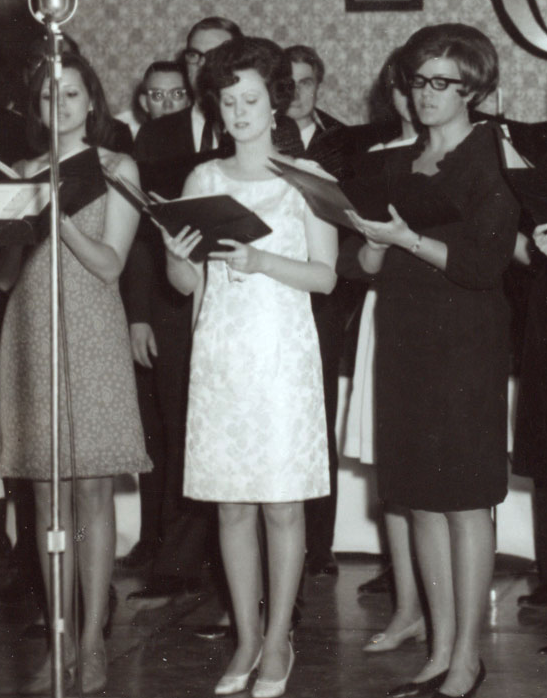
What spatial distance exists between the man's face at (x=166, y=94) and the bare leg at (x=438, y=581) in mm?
2056

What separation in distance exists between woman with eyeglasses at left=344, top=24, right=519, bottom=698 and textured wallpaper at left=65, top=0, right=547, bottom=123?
2.66 m

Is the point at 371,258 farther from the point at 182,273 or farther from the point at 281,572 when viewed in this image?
the point at 281,572

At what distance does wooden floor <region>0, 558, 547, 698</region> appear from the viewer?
312cm

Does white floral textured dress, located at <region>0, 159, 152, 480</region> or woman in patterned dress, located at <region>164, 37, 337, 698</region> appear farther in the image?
white floral textured dress, located at <region>0, 159, 152, 480</region>

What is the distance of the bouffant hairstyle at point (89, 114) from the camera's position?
3.20 m

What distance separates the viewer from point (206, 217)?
9.20 ft

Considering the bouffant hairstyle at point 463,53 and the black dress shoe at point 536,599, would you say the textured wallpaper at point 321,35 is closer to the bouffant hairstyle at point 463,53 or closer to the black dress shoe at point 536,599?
the black dress shoe at point 536,599

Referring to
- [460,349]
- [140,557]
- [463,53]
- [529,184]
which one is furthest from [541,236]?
[140,557]

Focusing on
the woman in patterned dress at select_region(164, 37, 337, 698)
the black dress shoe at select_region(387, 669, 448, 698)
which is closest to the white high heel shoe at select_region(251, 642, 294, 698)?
the woman in patterned dress at select_region(164, 37, 337, 698)

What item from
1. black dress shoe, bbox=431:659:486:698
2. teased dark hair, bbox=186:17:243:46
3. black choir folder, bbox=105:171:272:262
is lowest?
black dress shoe, bbox=431:659:486:698

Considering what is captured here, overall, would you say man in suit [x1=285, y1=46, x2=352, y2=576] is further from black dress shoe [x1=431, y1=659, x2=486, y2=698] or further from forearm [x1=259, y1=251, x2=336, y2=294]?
black dress shoe [x1=431, y1=659, x2=486, y2=698]

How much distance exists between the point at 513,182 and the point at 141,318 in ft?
4.91

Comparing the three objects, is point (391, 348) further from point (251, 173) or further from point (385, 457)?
point (251, 173)

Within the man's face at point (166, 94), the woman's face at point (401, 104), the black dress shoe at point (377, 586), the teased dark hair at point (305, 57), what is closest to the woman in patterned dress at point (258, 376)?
the woman's face at point (401, 104)
